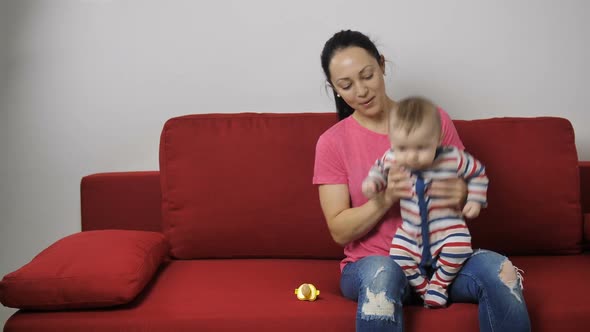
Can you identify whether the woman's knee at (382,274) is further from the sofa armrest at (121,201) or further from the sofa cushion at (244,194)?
the sofa armrest at (121,201)

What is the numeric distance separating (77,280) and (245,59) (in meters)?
1.20

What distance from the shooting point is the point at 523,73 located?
2.84m

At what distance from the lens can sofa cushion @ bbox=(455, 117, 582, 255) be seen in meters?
2.39

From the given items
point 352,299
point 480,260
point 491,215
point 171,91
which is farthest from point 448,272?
point 171,91

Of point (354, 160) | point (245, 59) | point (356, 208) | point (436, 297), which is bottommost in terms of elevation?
point (436, 297)

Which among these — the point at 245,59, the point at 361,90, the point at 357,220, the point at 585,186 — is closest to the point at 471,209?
the point at 357,220

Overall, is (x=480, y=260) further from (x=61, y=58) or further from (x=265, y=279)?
(x=61, y=58)

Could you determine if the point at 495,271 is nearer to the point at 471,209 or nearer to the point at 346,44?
the point at 471,209

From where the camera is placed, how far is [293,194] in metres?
2.42

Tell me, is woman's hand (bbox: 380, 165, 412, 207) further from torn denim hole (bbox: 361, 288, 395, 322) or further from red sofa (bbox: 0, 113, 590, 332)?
red sofa (bbox: 0, 113, 590, 332)

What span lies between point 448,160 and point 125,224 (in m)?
1.26

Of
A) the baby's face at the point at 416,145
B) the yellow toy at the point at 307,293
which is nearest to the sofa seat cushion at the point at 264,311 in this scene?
the yellow toy at the point at 307,293

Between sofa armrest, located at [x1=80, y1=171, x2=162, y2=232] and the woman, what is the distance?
0.78 metres

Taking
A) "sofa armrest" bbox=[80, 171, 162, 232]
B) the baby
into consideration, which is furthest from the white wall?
the baby
